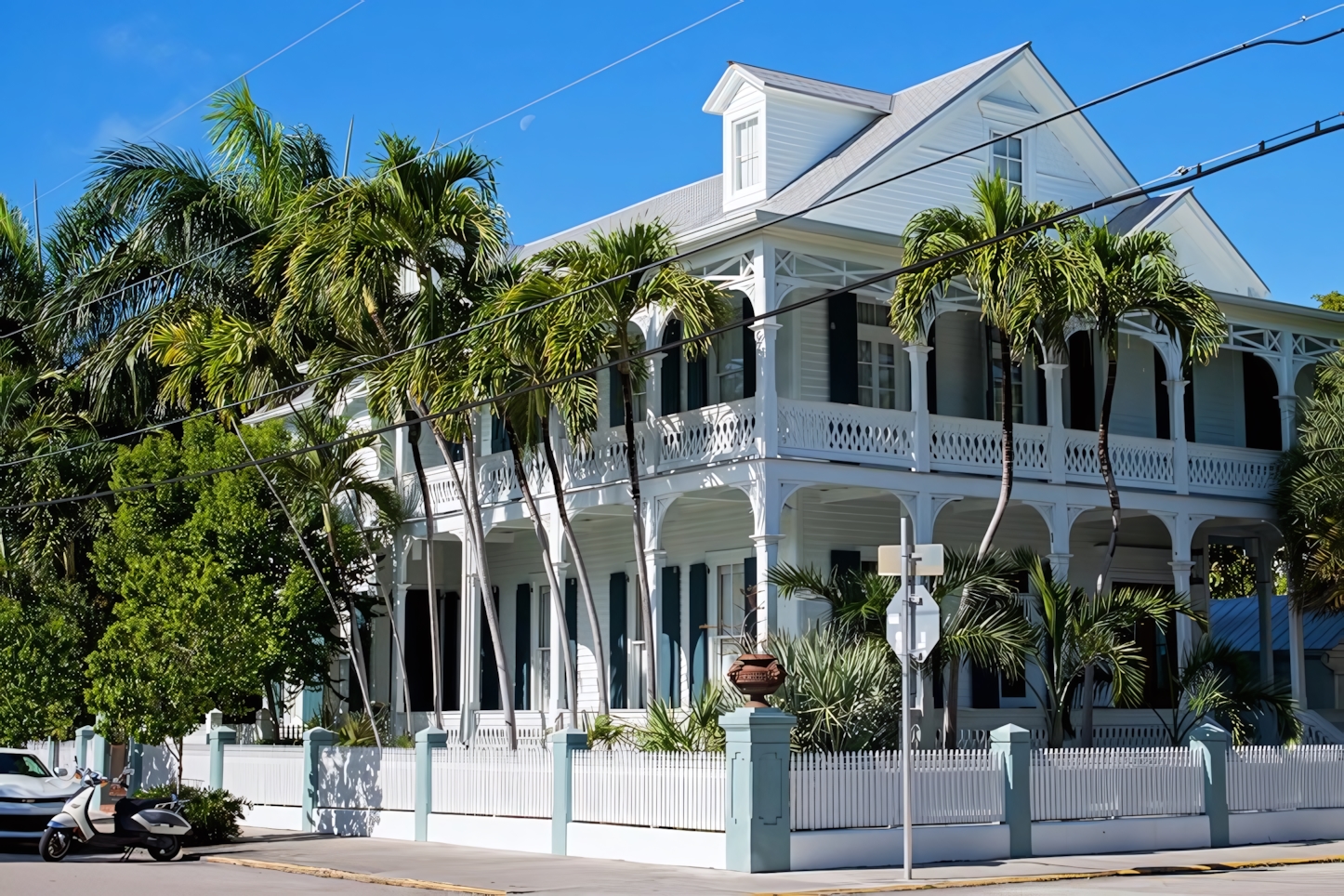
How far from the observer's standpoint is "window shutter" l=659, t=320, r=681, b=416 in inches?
1009

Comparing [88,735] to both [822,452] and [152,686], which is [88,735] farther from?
[822,452]

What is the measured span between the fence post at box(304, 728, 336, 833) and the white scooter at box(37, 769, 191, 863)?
4334 millimetres

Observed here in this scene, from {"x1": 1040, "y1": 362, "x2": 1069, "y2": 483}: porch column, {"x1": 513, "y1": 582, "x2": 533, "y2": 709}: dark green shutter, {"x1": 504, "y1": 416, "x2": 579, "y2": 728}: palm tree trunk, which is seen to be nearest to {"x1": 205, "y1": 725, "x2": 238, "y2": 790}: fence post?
{"x1": 513, "y1": 582, "x2": 533, "y2": 709}: dark green shutter

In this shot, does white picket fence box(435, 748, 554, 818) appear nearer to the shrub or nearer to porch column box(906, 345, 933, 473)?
the shrub

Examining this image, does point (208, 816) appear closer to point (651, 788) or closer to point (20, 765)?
point (20, 765)

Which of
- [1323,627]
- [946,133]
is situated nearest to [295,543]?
[946,133]

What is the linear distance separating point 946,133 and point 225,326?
38.7ft

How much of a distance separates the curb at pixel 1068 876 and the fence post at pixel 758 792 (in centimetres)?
134

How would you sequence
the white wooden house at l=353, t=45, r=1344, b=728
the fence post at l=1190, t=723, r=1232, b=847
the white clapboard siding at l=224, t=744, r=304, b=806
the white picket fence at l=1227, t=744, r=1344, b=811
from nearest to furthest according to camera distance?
the fence post at l=1190, t=723, r=1232, b=847 → the white picket fence at l=1227, t=744, r=1344, b=811 → the white wooden house at l=353, t=45, r=1344, b=728 → the white clapboard siding at l=224, t=744, r=304, b=806

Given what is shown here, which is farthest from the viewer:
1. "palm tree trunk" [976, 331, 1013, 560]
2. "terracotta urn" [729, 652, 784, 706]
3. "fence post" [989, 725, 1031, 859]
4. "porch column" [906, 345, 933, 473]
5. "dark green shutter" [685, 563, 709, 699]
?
"dark green shutter" [685, 563, 709, 699]

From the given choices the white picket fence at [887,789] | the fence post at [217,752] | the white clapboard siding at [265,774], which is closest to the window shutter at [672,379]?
the white clapboard siding at [265,774]

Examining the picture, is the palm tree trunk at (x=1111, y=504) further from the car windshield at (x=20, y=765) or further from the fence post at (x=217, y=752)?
the car windshield at (x=20, y=765)

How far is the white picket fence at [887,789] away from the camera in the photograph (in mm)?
16812

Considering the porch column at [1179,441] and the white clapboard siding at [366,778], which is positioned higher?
the porch column at [1179,441]
